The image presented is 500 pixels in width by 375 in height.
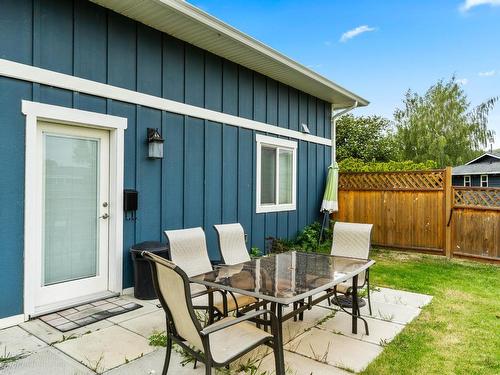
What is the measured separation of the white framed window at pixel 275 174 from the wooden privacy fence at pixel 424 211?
6.00ft

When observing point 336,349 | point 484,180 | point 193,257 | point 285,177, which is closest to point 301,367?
point 336,349

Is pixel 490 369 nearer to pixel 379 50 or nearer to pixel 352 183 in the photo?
pixel 352 183

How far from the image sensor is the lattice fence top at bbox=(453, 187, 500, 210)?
6543mm

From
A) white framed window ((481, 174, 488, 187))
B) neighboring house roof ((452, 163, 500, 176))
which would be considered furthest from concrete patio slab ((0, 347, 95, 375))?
white framed window ((481, 174, 488, 187))

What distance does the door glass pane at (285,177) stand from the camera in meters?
7.20

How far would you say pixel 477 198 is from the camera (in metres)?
6.75

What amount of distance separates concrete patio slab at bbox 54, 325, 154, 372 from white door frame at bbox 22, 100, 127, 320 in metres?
0.87

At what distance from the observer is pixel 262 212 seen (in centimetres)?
657

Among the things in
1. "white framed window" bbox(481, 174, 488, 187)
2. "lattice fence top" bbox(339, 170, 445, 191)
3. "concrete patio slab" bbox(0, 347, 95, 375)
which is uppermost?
"white framed window" bbox(481, 174, 488, 187)

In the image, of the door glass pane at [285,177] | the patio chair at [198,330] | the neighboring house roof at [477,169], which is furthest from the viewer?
the neighboring house roof at [477,169]

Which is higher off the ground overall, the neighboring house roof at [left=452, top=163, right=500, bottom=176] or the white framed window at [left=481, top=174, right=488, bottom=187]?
the neighboring house roof at [left=452, top=163, right=500, bottom=176]

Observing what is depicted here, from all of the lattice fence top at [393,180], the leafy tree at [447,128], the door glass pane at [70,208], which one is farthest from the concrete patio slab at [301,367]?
the leafy tree at [447,128]

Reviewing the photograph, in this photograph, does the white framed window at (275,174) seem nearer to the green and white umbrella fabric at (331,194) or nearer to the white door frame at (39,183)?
the green and white umbrella fabric at (331,194)

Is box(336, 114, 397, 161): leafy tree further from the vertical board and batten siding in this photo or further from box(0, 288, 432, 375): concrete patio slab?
box(0, 288, 432, 375): concrete patio slab
